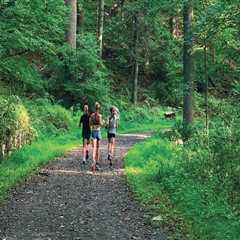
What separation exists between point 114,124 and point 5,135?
11.5ft

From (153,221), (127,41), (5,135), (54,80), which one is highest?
(127,41)

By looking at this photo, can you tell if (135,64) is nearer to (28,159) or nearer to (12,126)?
(12,126)

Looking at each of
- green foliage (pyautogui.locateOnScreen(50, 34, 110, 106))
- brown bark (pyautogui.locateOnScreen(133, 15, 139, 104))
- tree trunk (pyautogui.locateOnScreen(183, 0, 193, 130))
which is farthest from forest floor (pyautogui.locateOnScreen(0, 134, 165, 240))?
brown bark (pyautogui.locateOnScreen(133, 15, 139, 104))

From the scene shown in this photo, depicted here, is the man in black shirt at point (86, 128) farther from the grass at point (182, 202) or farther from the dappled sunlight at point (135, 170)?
the dappled sunlight at point (135, 170)

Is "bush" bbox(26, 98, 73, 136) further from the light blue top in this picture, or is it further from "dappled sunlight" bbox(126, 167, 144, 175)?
"dappled sunlight" bbox(126, 167, 144, 175)

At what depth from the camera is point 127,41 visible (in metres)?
42.7

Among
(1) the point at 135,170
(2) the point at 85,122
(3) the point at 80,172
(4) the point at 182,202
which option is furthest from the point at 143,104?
(4) the point at 182,202

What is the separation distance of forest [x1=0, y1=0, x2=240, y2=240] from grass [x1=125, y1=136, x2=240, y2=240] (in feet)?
0.07

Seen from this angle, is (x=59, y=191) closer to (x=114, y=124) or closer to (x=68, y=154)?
(x=114, y=124)

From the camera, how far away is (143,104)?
1604 inches

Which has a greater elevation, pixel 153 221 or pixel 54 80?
pixel 54 80

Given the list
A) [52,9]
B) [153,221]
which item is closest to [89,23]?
[52,9]

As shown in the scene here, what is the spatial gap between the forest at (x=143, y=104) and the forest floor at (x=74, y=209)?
0.40 meters

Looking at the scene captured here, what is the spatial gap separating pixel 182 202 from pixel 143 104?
29.8 m
